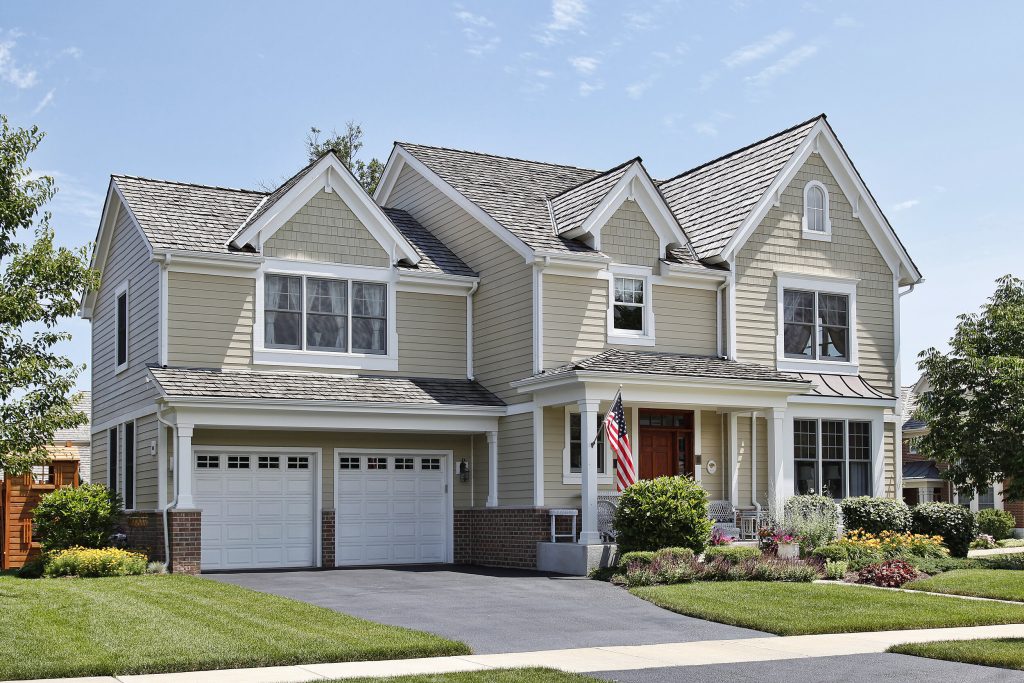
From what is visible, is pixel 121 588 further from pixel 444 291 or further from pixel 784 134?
pixel 784 134

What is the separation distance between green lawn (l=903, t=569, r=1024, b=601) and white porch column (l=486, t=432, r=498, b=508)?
861 cm

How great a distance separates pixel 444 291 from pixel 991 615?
44.9 ft

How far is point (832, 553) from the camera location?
858 inches

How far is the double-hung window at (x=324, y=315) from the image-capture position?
24422 millimetres

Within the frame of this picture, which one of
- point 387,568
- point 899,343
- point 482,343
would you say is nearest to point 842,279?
point 899,343

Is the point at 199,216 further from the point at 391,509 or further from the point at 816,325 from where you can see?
the point at 816,325

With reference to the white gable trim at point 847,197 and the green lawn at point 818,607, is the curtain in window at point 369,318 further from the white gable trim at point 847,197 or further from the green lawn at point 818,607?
the green lawn at point 818,607

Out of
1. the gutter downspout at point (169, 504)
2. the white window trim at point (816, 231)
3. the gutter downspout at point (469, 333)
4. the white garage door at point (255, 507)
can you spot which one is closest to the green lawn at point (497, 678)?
the gutter downspout at point (169, 504)

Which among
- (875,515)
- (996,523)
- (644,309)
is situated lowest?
(996,523)

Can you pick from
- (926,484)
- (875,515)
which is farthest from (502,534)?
(926,484)

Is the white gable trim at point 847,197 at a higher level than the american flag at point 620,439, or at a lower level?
higher

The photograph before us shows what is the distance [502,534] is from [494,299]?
5.00m

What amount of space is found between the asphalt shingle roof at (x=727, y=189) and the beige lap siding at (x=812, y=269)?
23.4 inches

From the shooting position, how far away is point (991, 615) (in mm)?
16109
